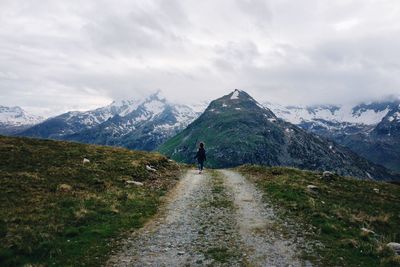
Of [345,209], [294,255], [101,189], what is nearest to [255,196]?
[345,209]

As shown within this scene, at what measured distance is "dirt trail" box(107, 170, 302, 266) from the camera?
1659cm

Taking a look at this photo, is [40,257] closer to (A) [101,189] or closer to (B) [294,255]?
(B) [294,255]

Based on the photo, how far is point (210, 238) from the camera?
19.6 m

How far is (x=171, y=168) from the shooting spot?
4872 centimetres

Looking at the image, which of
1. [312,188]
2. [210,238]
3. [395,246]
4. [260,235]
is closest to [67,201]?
[210,238]

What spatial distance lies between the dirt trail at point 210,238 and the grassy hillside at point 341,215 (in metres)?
1.77

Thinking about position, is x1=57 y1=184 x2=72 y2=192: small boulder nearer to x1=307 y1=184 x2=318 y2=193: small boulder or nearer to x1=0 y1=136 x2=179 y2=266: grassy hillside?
x1=0 y1=136 x2=179 y2=266: grassy hillside

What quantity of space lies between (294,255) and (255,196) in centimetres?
1394

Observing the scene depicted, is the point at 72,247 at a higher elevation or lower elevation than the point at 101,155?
lower

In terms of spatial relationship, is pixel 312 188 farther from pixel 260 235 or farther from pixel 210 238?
pixel 210 238

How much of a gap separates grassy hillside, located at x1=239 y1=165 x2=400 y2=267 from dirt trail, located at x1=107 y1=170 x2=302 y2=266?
177 centimetres

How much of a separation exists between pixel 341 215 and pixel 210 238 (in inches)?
382

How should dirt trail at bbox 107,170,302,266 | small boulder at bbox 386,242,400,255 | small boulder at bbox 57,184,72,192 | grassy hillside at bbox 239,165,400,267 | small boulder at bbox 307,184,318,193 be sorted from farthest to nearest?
1. small boulder at bbox 307,184,318,193
2. small boulder at bbox 57,184,72,192
3. small boulder at bbox 386,242,400,255
4. grassy hillside at bbox 239,165,400,267
5. dirt trail at bbox 107,170,302,266

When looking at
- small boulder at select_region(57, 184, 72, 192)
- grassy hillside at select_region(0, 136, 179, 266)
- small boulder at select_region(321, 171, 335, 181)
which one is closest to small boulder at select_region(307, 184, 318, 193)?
small boulder at select_region(321, 171, 335, 181)
